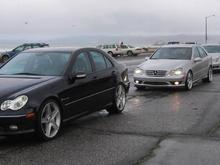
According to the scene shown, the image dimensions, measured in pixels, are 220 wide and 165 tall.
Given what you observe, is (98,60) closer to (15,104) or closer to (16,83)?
(16,83)

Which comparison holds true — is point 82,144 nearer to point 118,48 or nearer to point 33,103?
point 33,103

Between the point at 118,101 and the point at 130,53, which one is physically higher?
the point at 118,101

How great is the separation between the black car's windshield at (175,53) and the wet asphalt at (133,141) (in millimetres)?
5318

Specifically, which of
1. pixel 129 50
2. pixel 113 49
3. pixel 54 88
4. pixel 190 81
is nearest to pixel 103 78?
pixel 54 88

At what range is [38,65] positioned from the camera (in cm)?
899

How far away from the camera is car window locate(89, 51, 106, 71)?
9.80 meters

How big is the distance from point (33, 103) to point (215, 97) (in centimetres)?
743

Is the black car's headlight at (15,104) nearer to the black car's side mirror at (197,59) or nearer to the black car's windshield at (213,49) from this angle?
the black car's side mirror at (197,59)

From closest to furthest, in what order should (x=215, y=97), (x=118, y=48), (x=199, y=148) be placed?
1. (x=199, y=148)
2. (x=215, y=97)
3. (x=118, y=48)

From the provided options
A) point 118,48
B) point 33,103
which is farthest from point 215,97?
point 118,48

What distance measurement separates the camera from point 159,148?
7.37m

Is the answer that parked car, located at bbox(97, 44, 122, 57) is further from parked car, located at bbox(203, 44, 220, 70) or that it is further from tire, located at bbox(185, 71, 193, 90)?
tire, located at bbox(185, 71, 193, 90)

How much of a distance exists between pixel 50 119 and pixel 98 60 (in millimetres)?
2368

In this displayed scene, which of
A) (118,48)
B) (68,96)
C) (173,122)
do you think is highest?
(68,96)
